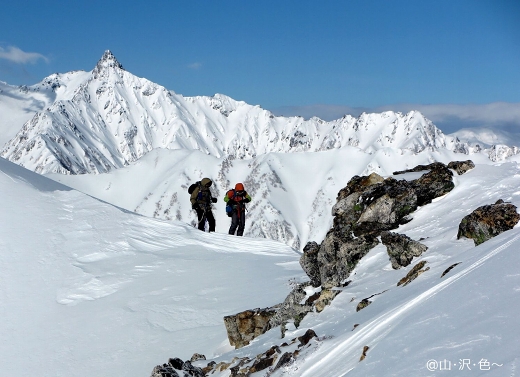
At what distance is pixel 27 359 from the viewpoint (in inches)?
578

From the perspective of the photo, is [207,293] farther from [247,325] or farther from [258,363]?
[258,363]

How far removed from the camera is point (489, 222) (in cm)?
1128

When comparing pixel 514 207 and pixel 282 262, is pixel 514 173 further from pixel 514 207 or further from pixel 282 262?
pixel 282 262

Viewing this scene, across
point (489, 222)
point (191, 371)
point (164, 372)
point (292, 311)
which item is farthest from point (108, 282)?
point (489, 222)

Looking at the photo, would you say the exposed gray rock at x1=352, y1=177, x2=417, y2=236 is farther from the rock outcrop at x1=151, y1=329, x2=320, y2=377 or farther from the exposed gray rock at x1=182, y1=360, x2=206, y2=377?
the exposed gray rock at x1=182, y1=360, x2=206, y2=377

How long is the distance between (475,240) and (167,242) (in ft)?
54.3

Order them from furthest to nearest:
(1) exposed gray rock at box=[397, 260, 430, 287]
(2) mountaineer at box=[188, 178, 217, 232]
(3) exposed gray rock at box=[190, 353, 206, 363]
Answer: (2) mountaineer at box=[188, 178, 217, 232] < (3) exposed gray rock at box=[190, 353, 206, 363] < (1) exposed gray rock at box=[397, 260, 430, 287]

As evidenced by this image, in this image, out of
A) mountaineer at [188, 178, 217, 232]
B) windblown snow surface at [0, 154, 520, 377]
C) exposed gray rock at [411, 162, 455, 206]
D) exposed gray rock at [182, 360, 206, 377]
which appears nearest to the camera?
windblown snow surface at [0, 154, 520, 377]

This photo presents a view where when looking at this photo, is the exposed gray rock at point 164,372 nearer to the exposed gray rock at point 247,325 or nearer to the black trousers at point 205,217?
the exposed gray rock at point 247,325

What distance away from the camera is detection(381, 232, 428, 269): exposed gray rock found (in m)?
12.1

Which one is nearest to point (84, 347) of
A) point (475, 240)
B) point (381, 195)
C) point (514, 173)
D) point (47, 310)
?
point (47, 310)

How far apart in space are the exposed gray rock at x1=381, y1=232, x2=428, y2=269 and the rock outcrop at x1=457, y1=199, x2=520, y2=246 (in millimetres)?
1078

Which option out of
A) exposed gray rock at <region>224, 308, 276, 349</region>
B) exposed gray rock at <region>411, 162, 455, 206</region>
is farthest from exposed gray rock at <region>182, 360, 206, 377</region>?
exposed gray rock at <region>411, 162, 455, 206</region>

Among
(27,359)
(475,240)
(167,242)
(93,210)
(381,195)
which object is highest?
(93,210)
